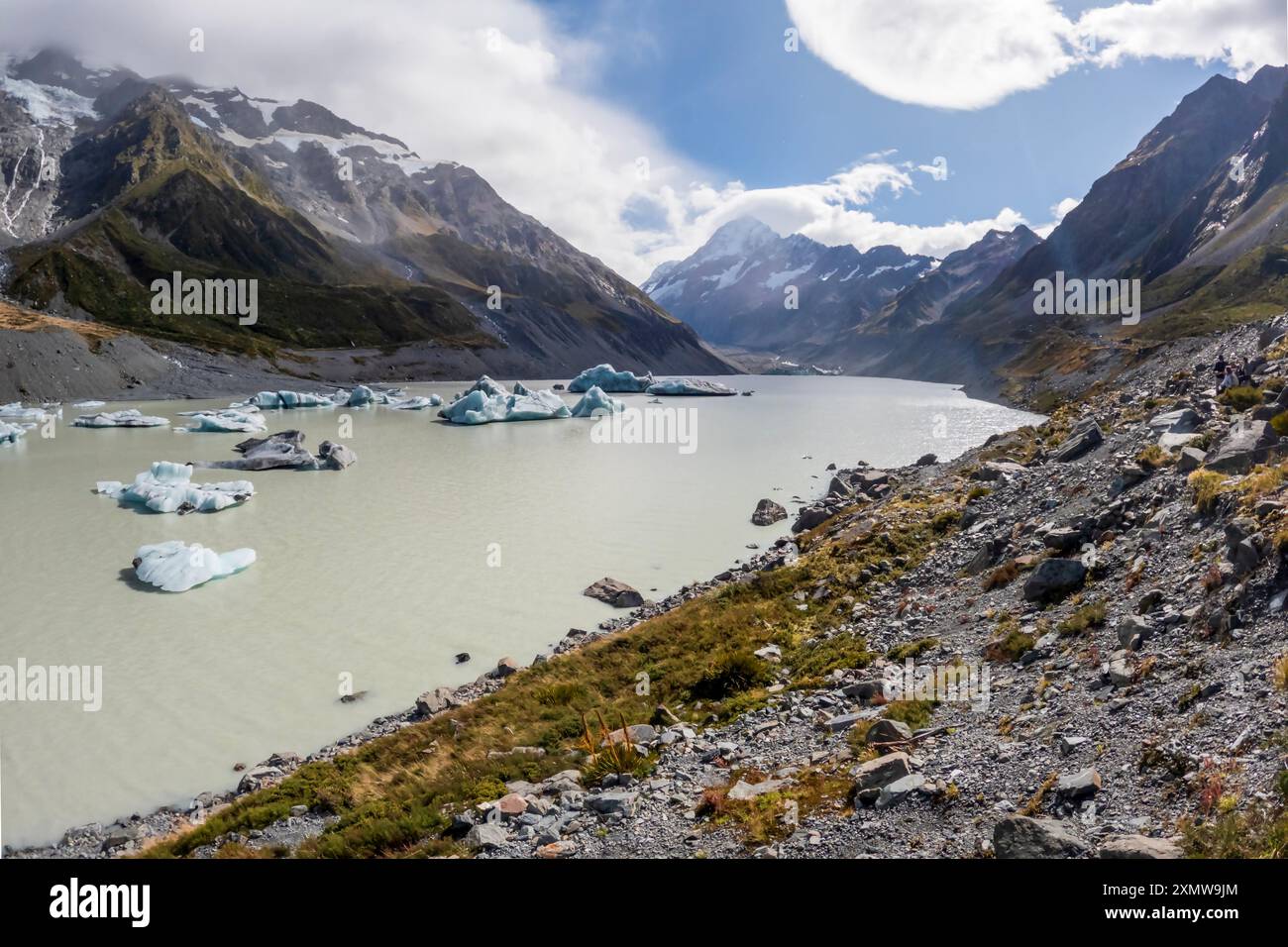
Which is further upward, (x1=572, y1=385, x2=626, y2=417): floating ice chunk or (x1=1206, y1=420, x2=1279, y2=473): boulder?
(x1=572, y1=385, x2=626, y2=417): floating ice chunk

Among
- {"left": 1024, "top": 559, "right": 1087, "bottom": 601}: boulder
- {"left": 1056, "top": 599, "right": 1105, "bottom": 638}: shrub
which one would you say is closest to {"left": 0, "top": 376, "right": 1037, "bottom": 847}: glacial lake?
{"left": 1024, "top": 559, "right": 1087, "bottom": 601}: boulder

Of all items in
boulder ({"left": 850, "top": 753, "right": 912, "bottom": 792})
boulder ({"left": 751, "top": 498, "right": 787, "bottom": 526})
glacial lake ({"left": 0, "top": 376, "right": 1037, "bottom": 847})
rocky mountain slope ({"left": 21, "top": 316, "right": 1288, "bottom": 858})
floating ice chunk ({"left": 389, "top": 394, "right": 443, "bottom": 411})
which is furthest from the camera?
floating ice chunk ({"left": 389, "top": 394, "right": 443, "bottom": 411})

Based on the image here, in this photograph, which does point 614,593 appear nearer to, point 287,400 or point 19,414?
point 19,414

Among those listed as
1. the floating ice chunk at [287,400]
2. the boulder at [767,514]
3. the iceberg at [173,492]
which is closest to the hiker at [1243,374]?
the boulder at [767,514]

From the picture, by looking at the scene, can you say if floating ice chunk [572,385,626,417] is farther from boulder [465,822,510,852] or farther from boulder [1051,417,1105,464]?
boulder [465,822,510,852]

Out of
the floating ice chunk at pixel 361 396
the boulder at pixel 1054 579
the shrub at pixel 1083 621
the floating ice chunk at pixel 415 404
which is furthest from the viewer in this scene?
the floating ice chunk at pixel 361 396

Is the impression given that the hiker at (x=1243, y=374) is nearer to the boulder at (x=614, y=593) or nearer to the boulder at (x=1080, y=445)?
the boulder at (x=1080, y=445)
